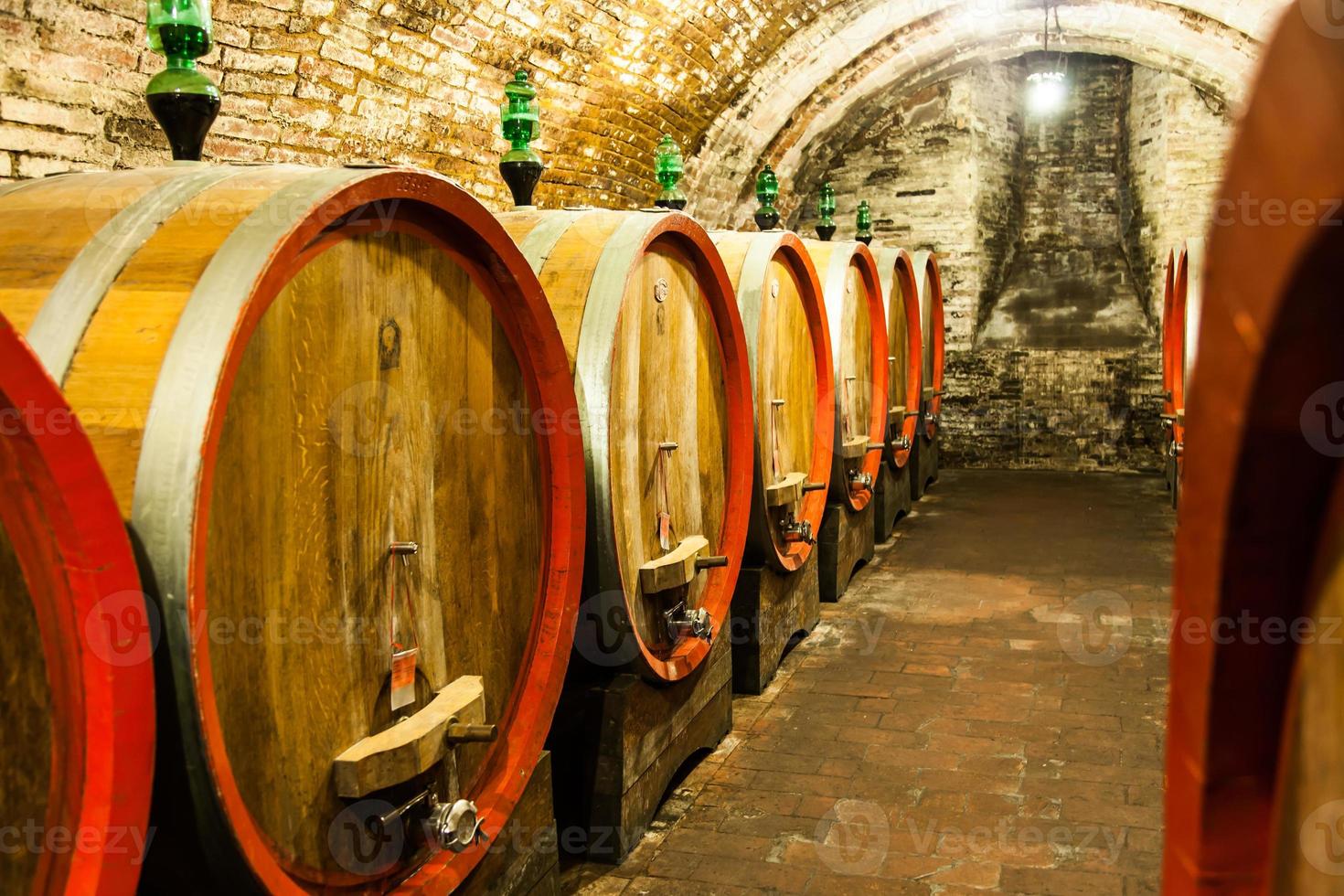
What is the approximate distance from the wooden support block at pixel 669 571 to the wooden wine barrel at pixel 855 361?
2014mm

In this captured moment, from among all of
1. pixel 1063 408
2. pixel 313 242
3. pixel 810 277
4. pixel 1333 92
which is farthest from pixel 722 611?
pixel 1063 408

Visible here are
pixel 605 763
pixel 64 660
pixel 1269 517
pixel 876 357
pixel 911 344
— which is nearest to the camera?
pixel 1269 517

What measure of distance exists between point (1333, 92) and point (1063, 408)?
10.6 meters

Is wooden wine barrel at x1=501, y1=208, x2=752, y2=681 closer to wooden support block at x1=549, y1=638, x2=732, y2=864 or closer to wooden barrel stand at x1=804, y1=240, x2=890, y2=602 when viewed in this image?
wooden support block at x1=549, y1=638, x2=732, y2=864

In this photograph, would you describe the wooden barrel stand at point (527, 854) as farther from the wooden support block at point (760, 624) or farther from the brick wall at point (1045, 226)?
the brick wall at point (1045, 226)

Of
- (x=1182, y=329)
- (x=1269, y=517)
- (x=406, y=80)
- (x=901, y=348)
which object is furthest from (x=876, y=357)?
(x=1269, y=517)

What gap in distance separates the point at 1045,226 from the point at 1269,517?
11.6 m

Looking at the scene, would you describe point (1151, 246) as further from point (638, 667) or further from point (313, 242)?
point (313, 242)

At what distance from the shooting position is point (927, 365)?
319 inches

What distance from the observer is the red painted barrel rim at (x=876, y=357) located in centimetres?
587

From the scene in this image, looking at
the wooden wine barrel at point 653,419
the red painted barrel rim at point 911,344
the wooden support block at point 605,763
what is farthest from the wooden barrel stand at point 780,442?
the red painted barrel rim at point 911,344

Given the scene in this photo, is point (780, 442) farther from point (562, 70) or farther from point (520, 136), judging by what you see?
point (562, 70)

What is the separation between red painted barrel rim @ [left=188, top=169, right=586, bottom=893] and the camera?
1.36 metres

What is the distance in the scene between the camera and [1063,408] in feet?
34.6
